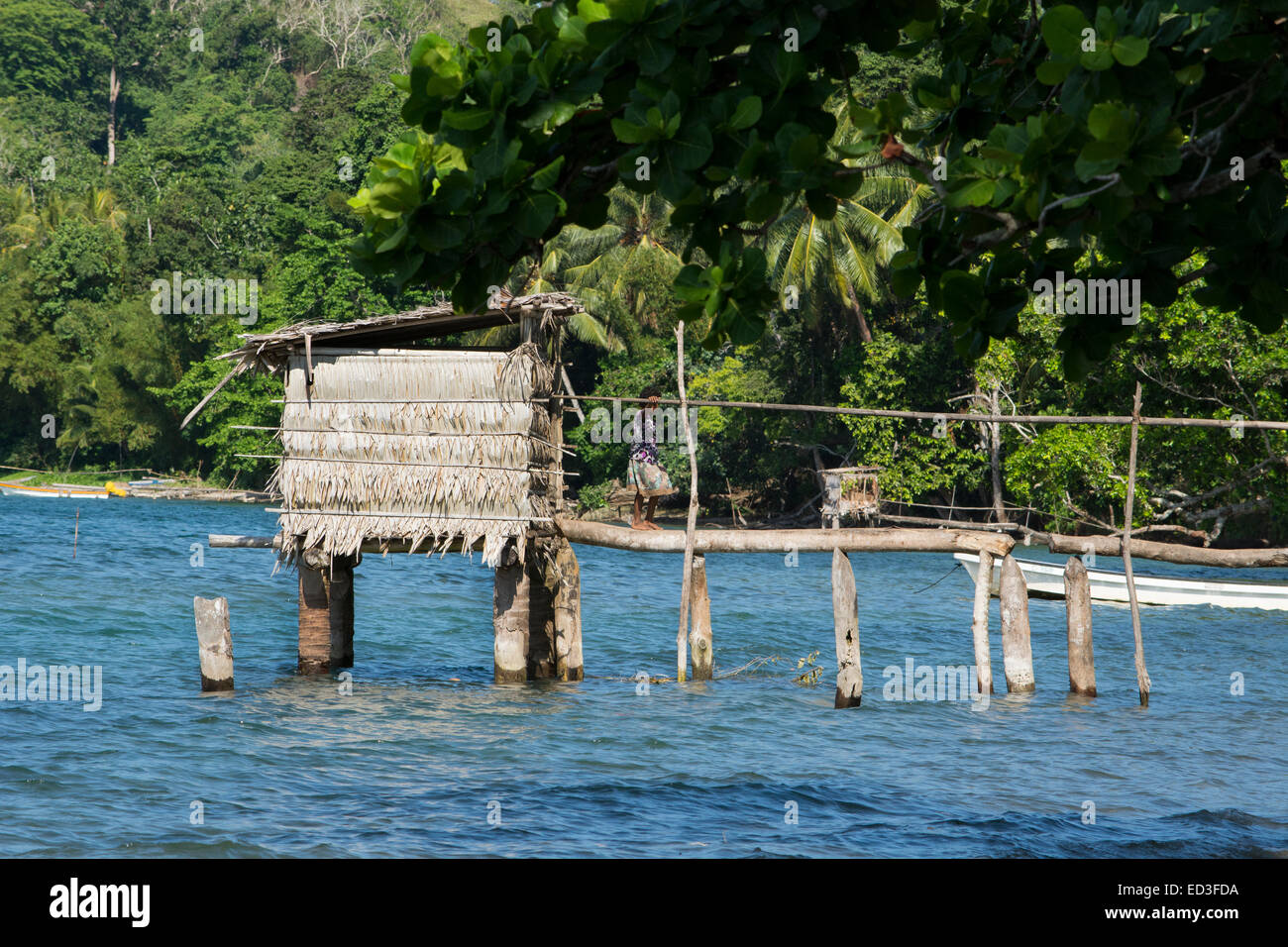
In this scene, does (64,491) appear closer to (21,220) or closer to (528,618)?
(21,220)

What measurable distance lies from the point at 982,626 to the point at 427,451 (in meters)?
6.44

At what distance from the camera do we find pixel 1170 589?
2342 centimetres

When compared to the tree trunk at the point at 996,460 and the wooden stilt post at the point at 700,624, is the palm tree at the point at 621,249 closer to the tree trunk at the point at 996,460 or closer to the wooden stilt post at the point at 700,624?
the tree trunk at the point at 996,460

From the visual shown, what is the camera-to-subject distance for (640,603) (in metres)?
25.1

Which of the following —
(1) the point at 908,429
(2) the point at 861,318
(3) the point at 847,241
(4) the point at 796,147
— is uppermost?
(3) the point at 847,241

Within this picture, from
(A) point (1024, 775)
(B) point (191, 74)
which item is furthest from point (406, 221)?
(B) point (191, 74)

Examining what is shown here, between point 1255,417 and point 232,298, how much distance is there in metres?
40.0

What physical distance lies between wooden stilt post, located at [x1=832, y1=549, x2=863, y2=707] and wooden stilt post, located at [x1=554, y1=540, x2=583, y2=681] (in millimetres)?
2921

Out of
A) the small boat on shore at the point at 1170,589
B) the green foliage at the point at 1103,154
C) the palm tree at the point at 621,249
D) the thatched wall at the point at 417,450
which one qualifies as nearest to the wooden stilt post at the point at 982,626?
the thatched wall at the point at 417,450

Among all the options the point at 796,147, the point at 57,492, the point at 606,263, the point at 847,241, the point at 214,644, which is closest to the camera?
the point at 796,147

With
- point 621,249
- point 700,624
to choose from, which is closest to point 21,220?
point 621,249

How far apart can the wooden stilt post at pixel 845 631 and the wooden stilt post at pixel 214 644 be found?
6224 mm
